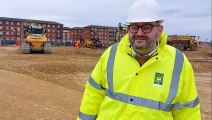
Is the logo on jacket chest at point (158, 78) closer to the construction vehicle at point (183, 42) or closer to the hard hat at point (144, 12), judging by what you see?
the hard hat at point (144, 12)

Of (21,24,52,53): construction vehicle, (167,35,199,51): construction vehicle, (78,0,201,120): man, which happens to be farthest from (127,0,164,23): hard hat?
(167,35,199,51): construction vehicle

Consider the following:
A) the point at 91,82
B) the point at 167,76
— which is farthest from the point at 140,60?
the point at 91,82

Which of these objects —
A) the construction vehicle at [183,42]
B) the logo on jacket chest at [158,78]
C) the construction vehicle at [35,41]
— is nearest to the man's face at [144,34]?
the logo on jacket chest at [158,78]

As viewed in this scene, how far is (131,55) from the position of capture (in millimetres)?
2633

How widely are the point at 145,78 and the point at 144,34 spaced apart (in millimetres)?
336

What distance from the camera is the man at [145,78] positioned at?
8.27 feet

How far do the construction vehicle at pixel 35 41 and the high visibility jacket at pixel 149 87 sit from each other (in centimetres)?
2472

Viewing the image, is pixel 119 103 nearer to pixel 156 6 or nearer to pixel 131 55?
pixel 131 55

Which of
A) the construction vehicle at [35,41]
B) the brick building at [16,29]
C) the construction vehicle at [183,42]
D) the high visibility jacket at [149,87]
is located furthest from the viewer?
the brick building at [16,29]

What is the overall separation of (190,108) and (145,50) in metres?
0.56

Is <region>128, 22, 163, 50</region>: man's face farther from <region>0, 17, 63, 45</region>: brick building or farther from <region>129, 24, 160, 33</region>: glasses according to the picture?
<region>0, 17, 63, 45</region>: brick building

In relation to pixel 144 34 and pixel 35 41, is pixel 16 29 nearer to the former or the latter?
pixel 35 41

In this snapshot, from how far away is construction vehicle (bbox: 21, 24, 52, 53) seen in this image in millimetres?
26766

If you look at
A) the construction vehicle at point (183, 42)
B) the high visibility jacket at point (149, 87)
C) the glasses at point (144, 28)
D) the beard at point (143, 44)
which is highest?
the glasses at point (144, 28)
